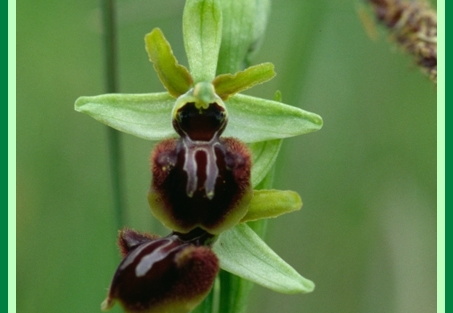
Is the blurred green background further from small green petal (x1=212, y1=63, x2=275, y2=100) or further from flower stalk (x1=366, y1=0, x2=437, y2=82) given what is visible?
small green petal (x1=212, y1=63, x2=275, y2=100)

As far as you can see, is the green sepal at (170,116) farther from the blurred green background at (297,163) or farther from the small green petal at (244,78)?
the blurred green background at (297,163)

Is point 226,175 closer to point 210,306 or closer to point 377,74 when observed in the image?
point 210,306

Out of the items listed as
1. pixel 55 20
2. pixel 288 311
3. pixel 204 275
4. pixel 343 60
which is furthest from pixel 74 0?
pixel 204 275

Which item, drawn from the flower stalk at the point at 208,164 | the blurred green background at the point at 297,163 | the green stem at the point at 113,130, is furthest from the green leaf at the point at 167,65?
the blurred green background at the point at 297,163

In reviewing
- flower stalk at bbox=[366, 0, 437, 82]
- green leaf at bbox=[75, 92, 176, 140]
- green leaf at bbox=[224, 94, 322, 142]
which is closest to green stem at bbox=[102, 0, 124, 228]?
green leaf at bbox=[75, 92, 176, 140]

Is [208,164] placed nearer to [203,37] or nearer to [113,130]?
[203,37]

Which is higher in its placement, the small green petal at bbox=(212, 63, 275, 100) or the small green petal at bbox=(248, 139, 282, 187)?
the small green petal at bbox=(212, 63, 275, 100)
